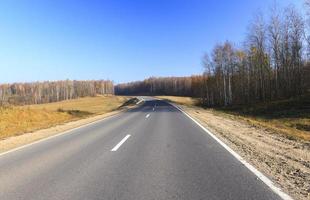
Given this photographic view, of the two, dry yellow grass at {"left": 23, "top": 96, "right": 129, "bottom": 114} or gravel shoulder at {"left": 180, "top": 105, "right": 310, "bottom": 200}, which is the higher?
gravel shoulder at {"left": 180, "top": 105, "right": 310, "bottom": 200}

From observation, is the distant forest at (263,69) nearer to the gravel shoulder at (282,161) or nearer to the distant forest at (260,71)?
the distant forest at (260,71)

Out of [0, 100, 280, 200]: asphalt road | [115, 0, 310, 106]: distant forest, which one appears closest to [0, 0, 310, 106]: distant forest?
[115, 0, 310, 106]: distant forest

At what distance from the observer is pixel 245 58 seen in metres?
66.5

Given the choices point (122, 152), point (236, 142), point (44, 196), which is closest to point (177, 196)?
point (44, 196)

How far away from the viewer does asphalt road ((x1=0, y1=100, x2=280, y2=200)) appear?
19.6 ft

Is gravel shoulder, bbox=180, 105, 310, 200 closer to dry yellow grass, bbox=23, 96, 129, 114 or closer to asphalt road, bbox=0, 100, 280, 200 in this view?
asphalt road, bbox=0, 100, 280, 200

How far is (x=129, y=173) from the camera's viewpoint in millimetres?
7578

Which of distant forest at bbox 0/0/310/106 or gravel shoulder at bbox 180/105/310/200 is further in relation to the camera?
distant forest at bbox 0/0/310/106

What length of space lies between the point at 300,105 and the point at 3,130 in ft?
92.7

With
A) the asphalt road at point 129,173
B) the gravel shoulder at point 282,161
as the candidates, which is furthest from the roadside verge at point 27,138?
the gravel shoulder at point 282,161

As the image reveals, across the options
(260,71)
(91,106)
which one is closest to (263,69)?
(260,71)

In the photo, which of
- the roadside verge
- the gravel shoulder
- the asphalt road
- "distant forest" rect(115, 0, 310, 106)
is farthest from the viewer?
"distant forest" rect(115, 0, 310, 106)

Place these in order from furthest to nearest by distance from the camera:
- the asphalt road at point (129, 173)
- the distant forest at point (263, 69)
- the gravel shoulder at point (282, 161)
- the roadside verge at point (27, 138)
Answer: the distant forest at point (263, 69), the roadside verge at point (27, 138), the gravel shoulder at point (282, 161), the asphalt road at point (129, 173)

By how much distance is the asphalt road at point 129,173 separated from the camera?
5969 millimetres
